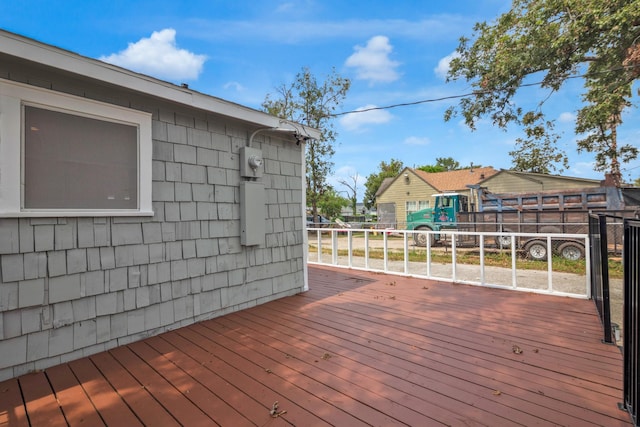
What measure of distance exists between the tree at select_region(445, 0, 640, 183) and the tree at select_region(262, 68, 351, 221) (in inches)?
245

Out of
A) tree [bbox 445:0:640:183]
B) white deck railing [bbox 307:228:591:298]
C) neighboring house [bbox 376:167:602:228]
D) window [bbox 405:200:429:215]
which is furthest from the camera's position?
window [bbox 405:200:429:215]

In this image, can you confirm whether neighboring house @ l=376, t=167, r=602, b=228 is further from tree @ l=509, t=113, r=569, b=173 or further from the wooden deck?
the wooden deck

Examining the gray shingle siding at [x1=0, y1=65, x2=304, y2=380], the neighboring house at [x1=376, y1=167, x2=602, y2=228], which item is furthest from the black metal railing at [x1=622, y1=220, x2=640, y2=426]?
the neighboring house at [x1=376, y1=167, x2=602, y2=228]

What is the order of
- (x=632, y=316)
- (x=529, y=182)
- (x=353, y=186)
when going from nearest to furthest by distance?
(x=632, y=316), (x=529, y=182), (x=353, y=186)

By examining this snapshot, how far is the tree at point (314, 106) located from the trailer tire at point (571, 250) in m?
10.1

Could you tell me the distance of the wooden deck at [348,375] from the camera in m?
1.69

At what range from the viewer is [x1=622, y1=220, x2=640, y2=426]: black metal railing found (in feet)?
4.66

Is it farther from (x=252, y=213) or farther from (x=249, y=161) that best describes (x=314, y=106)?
(x=252, y=213)

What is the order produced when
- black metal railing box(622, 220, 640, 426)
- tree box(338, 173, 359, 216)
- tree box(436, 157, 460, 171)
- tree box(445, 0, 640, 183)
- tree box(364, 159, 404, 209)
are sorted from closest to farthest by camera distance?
black metal railing box(622, 220, 640, 426), tree box(445, 0, 640, 183), tree box(338, 173, 359, 216), tree box(364, 159, 404, 209), tree box(436, 157, 460, 171)

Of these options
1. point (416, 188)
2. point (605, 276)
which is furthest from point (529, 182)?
point (605, 276)

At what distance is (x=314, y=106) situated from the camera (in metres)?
14.9

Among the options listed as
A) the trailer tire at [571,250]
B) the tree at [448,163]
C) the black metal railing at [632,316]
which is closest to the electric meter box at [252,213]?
the black metal railing at [632,316]

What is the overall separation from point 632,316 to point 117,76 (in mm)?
3676

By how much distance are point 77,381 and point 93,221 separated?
45.6 inches
